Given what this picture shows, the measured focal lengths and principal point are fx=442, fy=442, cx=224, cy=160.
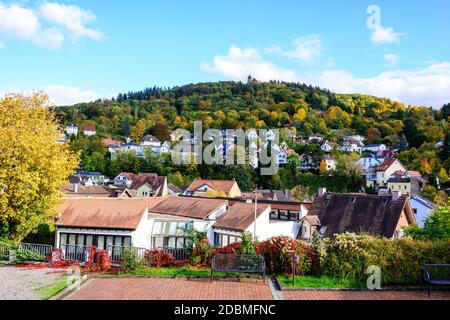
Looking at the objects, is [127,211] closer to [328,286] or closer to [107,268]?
[107,268]

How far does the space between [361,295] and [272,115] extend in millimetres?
140786

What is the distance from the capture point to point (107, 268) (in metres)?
14.7

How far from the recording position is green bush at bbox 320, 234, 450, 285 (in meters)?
13.2

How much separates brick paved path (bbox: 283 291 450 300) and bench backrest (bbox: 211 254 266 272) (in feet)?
5.72

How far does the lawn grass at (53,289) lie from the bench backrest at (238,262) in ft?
14.3

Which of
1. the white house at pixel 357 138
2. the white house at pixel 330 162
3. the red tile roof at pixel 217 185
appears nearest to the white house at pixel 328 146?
the white house at pixel 357 138

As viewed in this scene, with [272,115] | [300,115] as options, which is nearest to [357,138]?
[300,115]

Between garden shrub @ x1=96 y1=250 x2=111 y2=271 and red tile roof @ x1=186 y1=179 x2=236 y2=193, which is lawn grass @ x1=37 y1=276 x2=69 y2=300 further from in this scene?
red tile roof @ x1=186 y1=179 x2=236 y2=193

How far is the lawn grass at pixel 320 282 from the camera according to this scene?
12664 millimetres

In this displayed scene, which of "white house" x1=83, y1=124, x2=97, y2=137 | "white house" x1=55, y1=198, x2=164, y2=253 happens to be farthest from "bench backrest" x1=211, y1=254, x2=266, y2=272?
"white house" x1=83, y1=124, x2=97, y2=137

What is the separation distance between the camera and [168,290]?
11906 millimetres

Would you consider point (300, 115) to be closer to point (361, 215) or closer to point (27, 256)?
point (361, 215)

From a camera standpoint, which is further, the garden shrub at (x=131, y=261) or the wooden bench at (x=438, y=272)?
the garden shrub at (x=131, y=261)

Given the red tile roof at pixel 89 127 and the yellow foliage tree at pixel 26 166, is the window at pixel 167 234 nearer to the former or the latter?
the yellow foliage tree at pixel 26 166
